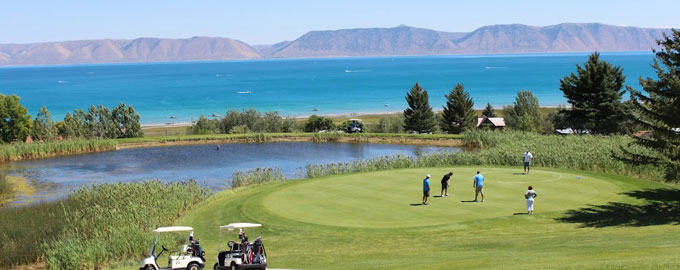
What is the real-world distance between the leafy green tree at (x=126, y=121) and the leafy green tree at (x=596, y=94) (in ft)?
161

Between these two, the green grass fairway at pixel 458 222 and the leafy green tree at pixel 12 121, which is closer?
the green grass fairway at pixel 458 222

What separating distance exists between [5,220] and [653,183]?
33.0 meters

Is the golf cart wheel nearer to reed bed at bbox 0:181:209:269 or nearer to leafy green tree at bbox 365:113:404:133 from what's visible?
reed bed at bbox 0:181:209:269

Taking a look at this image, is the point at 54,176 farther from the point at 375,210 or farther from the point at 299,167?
the point at 375,210

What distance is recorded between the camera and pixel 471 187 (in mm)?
31281

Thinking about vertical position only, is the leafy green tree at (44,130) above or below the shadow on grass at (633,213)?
above

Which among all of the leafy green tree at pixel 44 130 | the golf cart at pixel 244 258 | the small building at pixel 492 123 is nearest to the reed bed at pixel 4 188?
the leafy green tree at pixel 44 130

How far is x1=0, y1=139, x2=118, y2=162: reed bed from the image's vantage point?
185 feet

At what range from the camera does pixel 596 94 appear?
217 ft

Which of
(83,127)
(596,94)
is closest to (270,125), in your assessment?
(83,127)

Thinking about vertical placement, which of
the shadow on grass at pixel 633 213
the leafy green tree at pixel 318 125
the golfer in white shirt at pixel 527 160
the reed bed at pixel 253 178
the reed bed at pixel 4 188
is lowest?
the reed bed at pixel 4 188

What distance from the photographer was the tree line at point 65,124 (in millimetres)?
63000

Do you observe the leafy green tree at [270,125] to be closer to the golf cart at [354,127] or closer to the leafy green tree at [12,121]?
the golf cart at [354,127]

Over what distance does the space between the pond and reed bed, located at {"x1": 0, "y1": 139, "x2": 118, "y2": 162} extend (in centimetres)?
175
